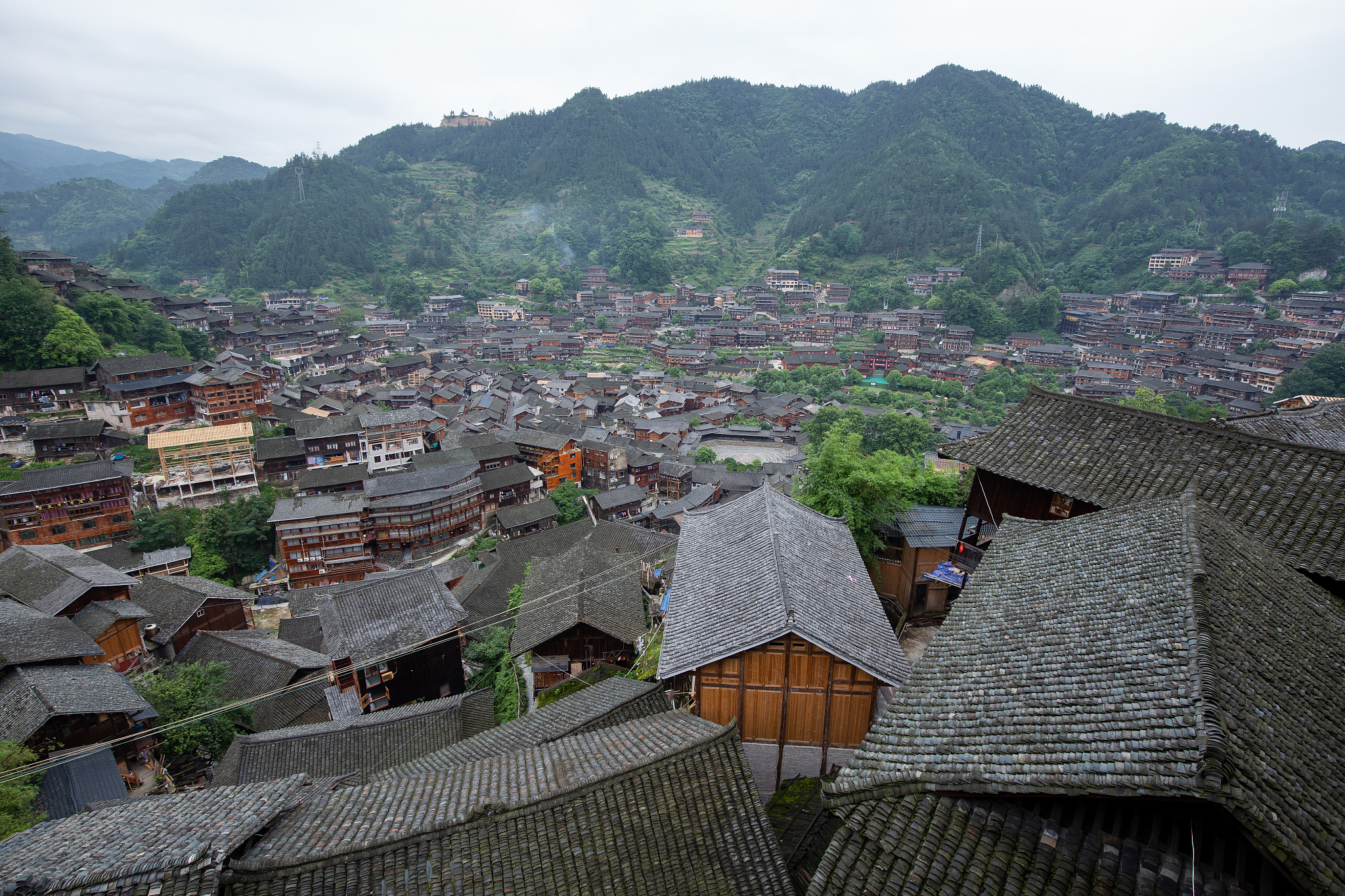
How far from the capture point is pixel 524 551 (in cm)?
3128

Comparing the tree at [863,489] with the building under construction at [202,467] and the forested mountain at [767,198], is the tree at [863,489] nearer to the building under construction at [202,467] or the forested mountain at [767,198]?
the building under construction at [202,467]

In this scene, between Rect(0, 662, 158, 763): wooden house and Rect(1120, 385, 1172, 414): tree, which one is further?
Rect(1120, 385, 1172, 414): tree

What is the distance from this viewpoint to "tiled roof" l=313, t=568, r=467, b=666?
1856 centimetres

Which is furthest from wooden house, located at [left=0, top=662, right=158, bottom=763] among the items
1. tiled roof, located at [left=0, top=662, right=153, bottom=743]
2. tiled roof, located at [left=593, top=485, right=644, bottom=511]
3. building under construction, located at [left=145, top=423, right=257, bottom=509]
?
tiled roof, located at [left=593, top=485, right=644, bottom=511]

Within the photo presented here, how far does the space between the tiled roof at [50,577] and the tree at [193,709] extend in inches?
158

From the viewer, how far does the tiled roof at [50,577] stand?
20141mm

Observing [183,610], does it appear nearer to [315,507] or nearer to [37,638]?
[37,638]

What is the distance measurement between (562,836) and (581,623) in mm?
9499

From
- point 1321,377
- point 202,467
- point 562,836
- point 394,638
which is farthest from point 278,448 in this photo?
point 1321,377

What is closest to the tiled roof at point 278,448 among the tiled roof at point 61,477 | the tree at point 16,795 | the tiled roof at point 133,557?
the tiled roof at point 61,477

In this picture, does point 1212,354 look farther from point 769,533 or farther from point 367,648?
point 367,648

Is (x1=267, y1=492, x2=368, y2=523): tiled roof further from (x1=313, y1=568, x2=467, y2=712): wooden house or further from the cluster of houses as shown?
the cluster of houses

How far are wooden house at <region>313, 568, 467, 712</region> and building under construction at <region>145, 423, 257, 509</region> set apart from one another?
76.5 ft

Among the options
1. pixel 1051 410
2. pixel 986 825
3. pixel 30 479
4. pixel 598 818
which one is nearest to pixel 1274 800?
pixel 986 825
